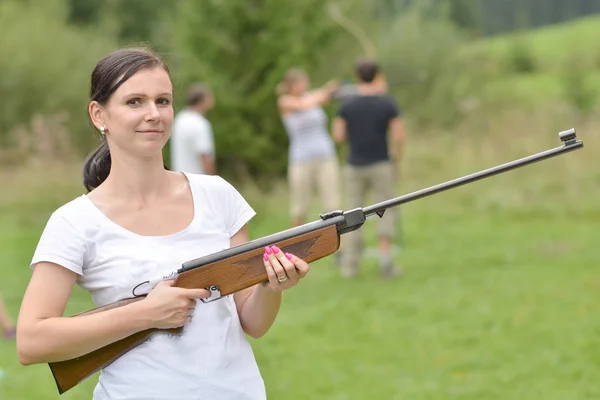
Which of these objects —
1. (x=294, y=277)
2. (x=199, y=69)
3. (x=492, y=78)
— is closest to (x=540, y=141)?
(x=199, y=69)

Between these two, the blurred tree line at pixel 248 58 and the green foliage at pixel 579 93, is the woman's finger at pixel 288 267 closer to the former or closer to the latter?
the blurred tree line at pixel 248 58

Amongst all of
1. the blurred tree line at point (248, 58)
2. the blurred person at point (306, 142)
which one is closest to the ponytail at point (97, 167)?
the blurred person at point (306, 142)

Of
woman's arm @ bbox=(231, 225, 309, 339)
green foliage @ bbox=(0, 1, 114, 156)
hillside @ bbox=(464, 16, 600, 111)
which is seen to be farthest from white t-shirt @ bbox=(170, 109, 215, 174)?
green foliage @ bbox=(0, 1, 114, 156)

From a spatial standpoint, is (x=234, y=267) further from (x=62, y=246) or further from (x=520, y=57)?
(x=520, y=57)

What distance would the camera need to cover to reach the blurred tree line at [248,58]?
15.9 m

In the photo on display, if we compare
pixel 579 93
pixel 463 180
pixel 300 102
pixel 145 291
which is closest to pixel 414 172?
pixel 579 93

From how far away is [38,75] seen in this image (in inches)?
838

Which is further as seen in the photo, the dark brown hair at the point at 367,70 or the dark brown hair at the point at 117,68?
the dark brown hair at the point at 367,70

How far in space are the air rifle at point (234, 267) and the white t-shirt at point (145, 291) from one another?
0.03 m

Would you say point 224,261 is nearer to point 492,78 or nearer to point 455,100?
point 455,100

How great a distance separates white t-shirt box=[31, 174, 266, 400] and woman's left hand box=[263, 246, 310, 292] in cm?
16

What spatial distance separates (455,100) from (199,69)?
7260 mm

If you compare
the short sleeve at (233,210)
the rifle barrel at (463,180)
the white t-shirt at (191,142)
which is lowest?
the rifle barrel at (463,180)

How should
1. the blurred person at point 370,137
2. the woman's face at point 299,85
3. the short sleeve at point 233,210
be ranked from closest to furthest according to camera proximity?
1. the short sleeve at point 233,210
2. the blurred person at point 370,137
3. the woman's face at point 299,85
